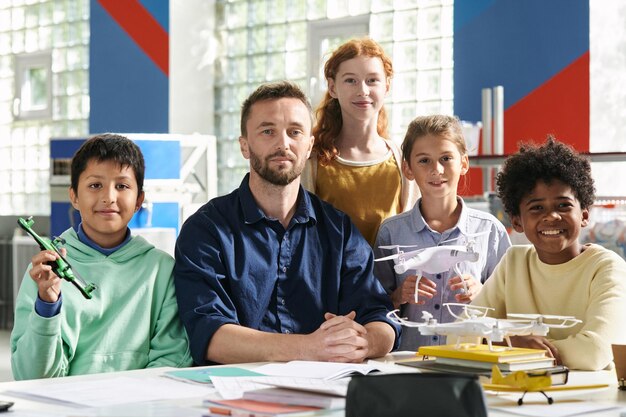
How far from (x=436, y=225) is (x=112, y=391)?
1.21 metres

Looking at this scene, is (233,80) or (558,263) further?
(233,80)

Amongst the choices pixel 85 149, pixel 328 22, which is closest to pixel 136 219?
pixel 328 22

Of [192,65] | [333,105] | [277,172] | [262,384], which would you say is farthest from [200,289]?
[192,65]

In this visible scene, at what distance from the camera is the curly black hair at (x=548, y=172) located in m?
2.27

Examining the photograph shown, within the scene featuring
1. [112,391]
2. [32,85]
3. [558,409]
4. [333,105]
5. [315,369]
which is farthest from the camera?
[32,85]

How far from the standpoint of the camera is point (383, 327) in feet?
7.57

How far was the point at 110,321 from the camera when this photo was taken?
2.29m

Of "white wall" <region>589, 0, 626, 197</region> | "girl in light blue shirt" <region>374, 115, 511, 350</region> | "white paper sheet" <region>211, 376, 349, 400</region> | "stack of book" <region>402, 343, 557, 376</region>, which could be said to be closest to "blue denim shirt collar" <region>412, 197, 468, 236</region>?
"girl in light blue shirt" <region>374, 115, 511, 350</region>

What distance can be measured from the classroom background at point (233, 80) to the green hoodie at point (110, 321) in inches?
57.3

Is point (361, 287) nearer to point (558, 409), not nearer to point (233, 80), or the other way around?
point (558, 409)

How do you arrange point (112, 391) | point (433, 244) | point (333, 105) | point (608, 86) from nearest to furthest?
point (112, 391) → point (433, 244) → point (333, 105) → point (608, 86)

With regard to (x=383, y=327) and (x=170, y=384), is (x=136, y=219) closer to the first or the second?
(x=383, y=327)

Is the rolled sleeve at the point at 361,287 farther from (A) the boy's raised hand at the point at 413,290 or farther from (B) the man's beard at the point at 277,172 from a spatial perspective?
(B) the man's beard at the point at 277,172

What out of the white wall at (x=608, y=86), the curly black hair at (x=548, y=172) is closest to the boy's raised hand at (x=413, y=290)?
the curly black hair at (x=548, y=172)
